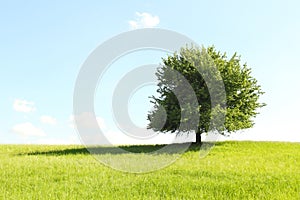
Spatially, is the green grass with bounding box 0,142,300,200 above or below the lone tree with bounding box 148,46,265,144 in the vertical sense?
below

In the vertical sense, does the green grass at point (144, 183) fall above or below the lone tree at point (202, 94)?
below

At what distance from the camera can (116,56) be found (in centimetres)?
2011

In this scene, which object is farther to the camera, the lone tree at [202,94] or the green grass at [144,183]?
the lone tree at [202,94]

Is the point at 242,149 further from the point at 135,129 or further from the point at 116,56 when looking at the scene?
the point at 116,56

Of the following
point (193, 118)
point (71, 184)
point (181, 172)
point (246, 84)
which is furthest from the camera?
point (246, 84)

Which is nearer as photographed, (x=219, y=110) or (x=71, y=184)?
(x=71, y=184)

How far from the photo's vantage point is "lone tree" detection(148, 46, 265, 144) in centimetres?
3138

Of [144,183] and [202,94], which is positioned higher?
[202,94]

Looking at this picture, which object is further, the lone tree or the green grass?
the lone tree

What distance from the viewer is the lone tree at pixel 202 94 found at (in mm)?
31375

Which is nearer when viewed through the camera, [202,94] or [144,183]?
[144,183]

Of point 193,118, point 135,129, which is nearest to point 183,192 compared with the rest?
point 135,129

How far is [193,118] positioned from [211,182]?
51.7 ft

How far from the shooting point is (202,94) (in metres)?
31.5
